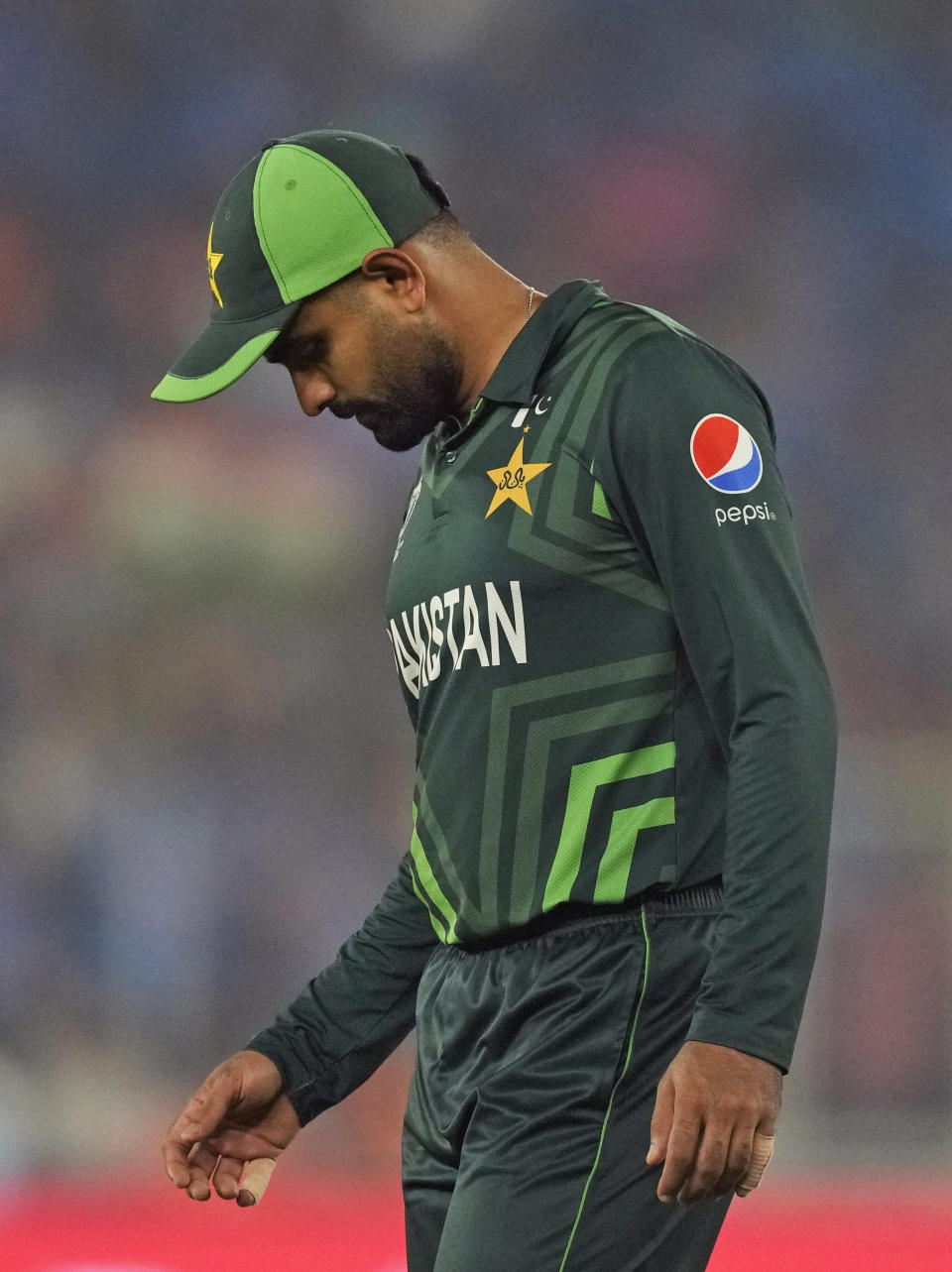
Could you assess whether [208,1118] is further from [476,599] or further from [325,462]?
[325,462]

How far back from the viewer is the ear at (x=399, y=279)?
163cm

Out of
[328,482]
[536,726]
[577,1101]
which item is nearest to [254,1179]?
[577,1101]

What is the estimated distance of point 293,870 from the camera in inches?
179

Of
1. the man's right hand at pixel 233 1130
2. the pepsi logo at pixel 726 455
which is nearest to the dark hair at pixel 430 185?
the pepsi logo at pixel 726 455

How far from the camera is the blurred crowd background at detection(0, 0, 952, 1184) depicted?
4426mm

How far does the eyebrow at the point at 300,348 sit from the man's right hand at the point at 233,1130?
26.3 inches

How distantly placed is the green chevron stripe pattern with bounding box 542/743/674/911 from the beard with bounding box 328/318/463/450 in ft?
1.32

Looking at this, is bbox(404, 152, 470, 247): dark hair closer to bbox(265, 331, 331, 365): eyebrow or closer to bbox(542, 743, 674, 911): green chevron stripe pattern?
bbox(265, 331, 331, 365): eyebrow

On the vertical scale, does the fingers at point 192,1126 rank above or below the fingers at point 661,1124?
below

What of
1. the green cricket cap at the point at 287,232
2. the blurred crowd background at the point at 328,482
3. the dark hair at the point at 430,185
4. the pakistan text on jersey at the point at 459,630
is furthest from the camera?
the blurred crowd background at the point at 328,482

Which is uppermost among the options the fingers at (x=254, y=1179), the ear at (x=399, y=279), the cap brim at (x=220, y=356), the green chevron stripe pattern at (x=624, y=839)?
the ear at (x=399, y=279)

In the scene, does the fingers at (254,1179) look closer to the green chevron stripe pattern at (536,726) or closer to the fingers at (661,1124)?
the green chevron stripe pattern at (536,726)

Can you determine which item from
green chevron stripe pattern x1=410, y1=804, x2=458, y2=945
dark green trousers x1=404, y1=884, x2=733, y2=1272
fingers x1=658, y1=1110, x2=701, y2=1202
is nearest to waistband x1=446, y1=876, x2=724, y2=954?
dark green trousers x1=404, y1=884, x2=733, y2=1272

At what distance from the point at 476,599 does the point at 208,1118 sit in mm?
576
